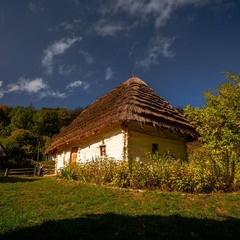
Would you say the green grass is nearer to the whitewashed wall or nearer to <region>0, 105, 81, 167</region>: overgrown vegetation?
the whitewashed wall

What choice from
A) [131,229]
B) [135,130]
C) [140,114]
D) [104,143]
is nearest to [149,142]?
[135,130]

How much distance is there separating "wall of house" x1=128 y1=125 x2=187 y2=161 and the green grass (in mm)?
4433

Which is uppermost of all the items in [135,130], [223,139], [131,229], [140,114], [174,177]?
[140,114]

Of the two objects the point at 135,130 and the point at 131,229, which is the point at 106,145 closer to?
the point at 135,130

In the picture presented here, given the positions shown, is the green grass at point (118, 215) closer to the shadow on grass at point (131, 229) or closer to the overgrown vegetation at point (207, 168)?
the shadow on grass at point (131, 229)

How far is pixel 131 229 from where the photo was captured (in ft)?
→ 17.2

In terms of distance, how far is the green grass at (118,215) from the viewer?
200 inches

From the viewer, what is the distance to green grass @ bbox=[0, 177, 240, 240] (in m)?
5.09

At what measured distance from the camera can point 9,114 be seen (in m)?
76.0

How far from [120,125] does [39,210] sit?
24.9ft

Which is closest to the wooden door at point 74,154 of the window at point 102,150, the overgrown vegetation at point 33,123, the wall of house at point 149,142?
the window at point 102,150

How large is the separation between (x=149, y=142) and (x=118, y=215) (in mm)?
8445

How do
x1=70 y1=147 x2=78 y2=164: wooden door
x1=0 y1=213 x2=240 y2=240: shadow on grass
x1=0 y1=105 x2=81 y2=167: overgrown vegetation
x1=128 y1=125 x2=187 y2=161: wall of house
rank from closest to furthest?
1. x1=0 y1=213 x2=240 y2=240: shadow on grass
2. x1=128 y1=125 x2=187 y2=161: wall of house
3. x1=70 y1=147 x2=78 y2=164: wooden door
4. x1=0 y1=105 x2=81 y2=167: overgrown vegetation

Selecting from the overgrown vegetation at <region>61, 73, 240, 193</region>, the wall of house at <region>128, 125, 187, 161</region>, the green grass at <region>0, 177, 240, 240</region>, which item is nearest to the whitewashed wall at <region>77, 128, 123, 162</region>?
the wall of house at <region>128, 125, 187, 161</region>
